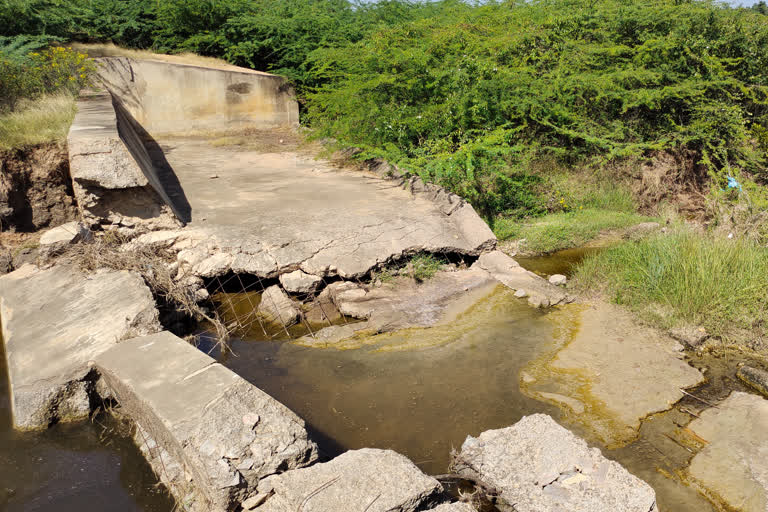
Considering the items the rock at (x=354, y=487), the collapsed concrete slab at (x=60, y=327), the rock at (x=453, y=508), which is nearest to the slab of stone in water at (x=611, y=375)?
the rock at (x=453, y=508)

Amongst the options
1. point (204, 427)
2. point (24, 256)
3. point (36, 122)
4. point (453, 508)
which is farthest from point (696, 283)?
point (36, 122)

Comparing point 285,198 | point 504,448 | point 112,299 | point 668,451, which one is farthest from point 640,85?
point 112,299

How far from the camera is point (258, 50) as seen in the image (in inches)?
526

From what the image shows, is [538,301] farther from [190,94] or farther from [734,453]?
[190,94]

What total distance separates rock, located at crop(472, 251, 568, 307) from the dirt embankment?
16.8 ft

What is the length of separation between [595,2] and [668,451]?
30.3ft

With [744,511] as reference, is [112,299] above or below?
above

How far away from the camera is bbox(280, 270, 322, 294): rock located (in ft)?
18.0

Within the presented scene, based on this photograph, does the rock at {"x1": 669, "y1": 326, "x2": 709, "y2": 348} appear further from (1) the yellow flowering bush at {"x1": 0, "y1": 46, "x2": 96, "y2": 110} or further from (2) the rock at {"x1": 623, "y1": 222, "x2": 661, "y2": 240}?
(1) the yellow flowering bush at {"x1": 0, "y1": 46, "x2": 96, "y2": 110}

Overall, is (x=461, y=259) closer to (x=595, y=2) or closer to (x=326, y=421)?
(x=326, y=421)

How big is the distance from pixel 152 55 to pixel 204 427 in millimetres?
12046

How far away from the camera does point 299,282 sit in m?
5.51

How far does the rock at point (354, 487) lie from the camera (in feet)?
8.21

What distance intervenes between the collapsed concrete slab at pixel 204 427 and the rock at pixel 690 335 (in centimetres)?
359
